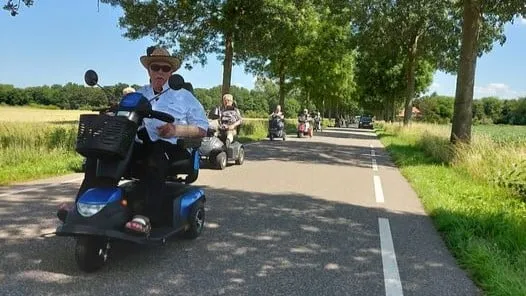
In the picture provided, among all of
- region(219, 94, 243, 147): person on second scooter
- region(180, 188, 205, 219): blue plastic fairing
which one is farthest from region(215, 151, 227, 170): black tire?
region(180, 188, 205, 219): blue plastic fairing

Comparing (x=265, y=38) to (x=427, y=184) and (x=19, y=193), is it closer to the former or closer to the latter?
(x=427, y=184)

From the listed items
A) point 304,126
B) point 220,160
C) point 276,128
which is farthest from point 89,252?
point 304,126

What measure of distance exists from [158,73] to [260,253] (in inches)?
81.0

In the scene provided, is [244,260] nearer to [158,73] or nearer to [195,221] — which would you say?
[195,221]

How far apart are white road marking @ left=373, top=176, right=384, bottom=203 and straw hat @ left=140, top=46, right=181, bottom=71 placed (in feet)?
15.0

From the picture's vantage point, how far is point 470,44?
15.8m

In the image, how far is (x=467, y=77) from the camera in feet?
51.4

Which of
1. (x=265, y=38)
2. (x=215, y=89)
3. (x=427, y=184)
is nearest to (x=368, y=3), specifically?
(x=265, y=38)

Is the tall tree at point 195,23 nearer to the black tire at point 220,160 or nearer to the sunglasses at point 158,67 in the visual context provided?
the black tire at point 220,160

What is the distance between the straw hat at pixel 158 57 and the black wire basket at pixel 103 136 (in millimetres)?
1089

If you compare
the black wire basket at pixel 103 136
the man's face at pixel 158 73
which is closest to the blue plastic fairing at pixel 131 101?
the black wire basket at pixel 103 136

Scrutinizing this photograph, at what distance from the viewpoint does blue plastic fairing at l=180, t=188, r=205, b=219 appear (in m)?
4.98

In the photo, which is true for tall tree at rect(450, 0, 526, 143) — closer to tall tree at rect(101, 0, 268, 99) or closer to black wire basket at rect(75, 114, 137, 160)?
tall tree at rect(101, 0, 268, 99)

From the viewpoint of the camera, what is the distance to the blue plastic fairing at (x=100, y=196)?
408 centimetres
